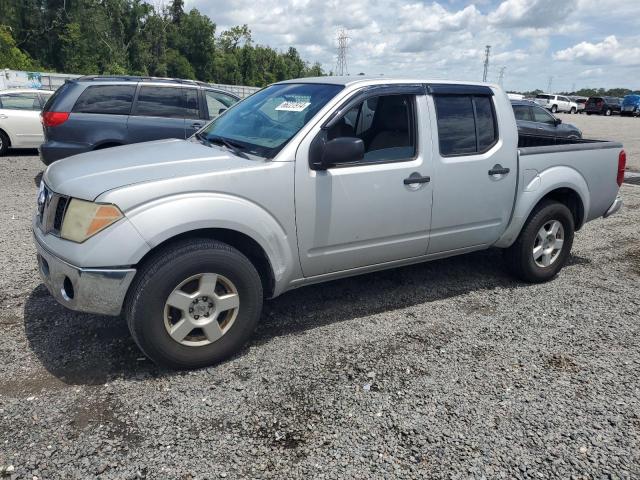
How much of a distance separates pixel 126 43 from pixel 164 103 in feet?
203

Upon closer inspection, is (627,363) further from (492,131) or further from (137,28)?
(137,28)

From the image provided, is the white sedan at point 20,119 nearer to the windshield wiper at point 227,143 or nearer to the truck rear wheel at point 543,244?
the windshield wiper at point 227,143

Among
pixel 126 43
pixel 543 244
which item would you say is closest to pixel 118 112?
pixel 543 244

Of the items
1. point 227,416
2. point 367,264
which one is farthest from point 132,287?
point 367,264

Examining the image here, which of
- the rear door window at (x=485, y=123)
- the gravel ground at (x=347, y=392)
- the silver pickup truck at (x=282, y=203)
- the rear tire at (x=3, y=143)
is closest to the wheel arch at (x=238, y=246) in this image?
the silver pickup truck at (x=282, y=203)

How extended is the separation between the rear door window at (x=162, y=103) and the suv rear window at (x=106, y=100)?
0.17 m

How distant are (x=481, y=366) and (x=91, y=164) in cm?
292

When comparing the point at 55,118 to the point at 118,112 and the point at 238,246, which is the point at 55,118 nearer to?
the point at 118,112

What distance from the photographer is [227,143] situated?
12.5 feet

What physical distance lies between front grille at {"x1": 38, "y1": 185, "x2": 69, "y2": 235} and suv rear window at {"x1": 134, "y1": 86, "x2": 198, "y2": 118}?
571cm

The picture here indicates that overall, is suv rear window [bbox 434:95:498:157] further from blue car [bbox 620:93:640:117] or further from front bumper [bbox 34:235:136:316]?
blue car [bbox 620:93:640:117]

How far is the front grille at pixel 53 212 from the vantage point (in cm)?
310

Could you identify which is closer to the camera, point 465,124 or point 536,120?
point 465,124

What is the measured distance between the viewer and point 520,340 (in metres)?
3.87
